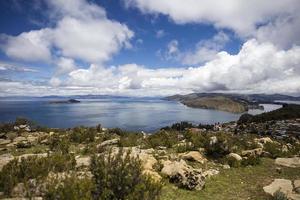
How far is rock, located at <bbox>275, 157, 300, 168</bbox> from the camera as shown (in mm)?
12461

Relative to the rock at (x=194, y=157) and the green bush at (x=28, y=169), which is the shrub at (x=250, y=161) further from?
the green bush at (x=28, y=169)

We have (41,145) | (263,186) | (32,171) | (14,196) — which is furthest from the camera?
(41,145)

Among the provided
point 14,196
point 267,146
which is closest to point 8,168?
point 14,196

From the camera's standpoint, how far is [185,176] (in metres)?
8.99

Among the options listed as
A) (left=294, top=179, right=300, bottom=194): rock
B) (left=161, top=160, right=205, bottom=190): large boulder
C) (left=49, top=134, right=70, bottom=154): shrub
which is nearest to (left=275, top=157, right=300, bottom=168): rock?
(left=294, top=179, right=300, bottom=194): rock

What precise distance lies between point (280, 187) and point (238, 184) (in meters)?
1.33

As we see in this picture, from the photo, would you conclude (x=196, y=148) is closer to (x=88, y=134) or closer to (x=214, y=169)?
(x=214, y=169)

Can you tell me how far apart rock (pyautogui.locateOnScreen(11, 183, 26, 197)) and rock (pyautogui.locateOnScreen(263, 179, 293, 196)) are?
23.3ft

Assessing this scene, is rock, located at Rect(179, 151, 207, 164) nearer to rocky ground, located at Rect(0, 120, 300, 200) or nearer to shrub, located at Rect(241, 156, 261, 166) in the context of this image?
rocky ground, located at Rect(0, 120, 300, 200)

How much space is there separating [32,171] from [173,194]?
4.10 meters

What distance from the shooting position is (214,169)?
11.2 m

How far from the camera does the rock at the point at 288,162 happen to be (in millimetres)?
12461

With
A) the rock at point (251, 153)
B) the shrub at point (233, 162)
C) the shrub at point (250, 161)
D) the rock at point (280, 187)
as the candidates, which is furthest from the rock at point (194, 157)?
the rock at point (280, 187)

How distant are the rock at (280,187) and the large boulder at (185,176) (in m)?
2.14
